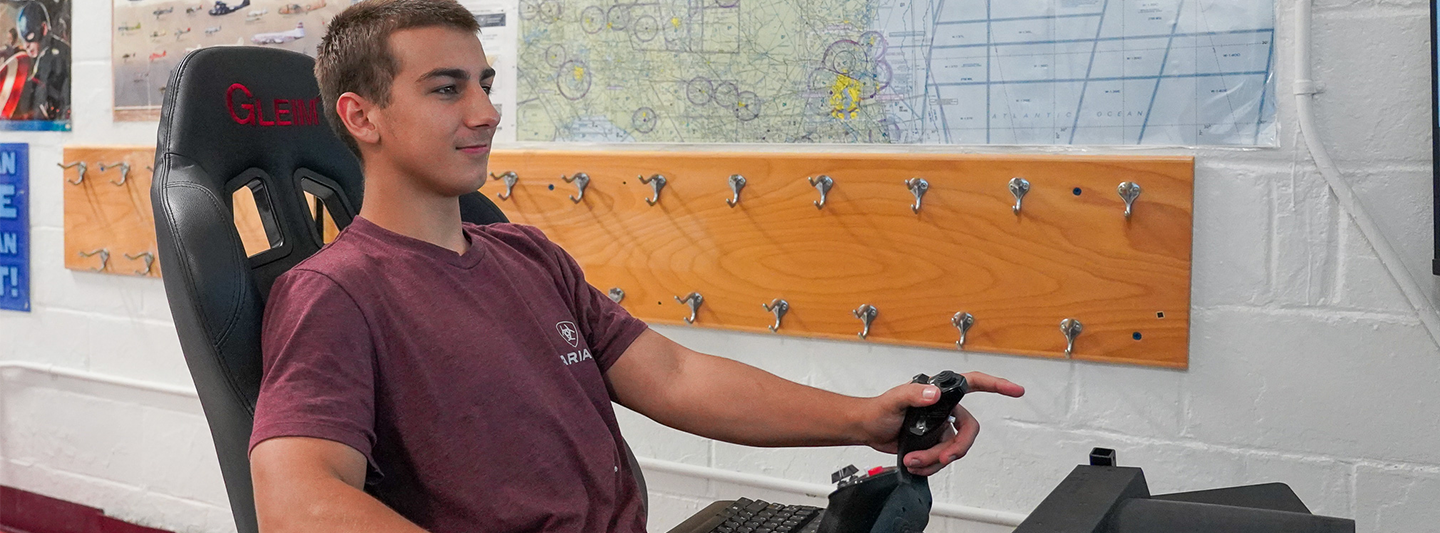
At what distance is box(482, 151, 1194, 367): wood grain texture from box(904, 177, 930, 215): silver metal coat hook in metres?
0.01

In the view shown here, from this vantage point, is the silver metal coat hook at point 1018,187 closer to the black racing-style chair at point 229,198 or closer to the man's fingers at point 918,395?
the man's fingers at point 918,395

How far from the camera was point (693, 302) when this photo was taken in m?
1.80

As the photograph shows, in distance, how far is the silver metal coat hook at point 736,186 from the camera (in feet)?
5.71

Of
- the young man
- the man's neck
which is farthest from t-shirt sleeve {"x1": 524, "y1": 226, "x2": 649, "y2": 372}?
the man's neck

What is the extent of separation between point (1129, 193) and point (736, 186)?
1.86ft

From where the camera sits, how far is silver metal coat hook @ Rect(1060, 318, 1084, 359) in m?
1.58

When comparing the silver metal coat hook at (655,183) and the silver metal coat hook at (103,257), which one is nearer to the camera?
the silver metal coat hook at (655,183)

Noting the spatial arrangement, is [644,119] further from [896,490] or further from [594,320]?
[896,490]

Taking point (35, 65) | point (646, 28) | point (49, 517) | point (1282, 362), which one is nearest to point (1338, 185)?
point (1282, 362)

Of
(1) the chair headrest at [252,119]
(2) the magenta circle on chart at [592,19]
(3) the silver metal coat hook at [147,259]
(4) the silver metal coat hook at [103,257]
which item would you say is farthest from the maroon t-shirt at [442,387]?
(4) the silver metal coat hook at [103,257]

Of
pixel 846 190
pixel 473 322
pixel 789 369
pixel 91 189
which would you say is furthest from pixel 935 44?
pixel 91 189

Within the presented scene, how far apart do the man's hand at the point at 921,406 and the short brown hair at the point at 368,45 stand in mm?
590

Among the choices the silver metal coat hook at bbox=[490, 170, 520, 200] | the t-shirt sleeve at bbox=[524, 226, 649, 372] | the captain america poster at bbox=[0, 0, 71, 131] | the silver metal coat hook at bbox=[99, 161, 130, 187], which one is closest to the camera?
the t-shirt sleeve at bbox=[524, 226, 649, 372]

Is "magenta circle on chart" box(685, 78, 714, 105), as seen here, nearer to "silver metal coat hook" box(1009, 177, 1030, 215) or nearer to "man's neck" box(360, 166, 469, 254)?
"silver metal coat hook" box(1009, 177, 1030, 215)
